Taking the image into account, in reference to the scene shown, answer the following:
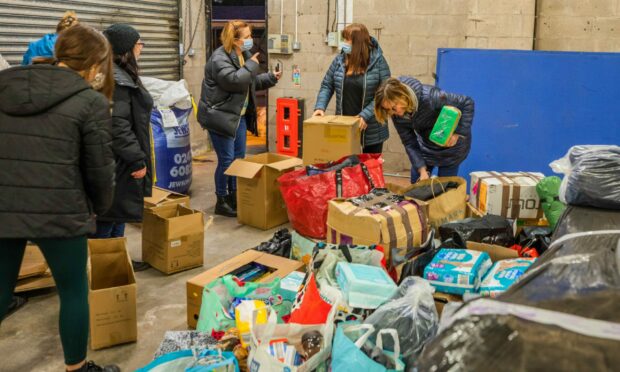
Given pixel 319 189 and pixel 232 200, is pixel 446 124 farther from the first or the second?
pixel 232 200

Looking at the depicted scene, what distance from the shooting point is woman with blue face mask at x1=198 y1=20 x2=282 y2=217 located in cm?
442

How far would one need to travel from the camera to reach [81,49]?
7.40 feet

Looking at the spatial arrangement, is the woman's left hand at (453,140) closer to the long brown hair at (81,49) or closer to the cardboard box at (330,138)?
the cardboard box at (330,138)

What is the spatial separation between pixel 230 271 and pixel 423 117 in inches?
60.8

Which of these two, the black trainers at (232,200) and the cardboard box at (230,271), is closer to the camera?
the cardboard box at (230,271)

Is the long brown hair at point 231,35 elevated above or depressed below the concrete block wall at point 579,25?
below

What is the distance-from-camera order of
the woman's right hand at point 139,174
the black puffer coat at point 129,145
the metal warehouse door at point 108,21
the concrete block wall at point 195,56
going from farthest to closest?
the concrete block wall at point 195,56 < the metal warehouse door at point 108,21 < the woman's right hand at point 139,174 < the black puffer coat at point 129,145

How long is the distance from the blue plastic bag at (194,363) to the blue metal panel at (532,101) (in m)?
3.38

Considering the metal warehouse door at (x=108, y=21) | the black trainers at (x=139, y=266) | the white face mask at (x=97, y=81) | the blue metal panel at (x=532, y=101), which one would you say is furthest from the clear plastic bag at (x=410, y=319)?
the metal warehouse door at (x=108, y=21)

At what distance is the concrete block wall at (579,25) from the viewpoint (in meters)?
5.28

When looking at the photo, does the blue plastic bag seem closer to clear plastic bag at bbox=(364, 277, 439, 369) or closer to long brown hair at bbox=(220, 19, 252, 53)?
clear plastic bag at bbox=(364, 277, 439, 369)

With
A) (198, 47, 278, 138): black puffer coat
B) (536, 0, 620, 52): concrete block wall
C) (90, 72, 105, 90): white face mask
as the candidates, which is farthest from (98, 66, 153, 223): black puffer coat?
(536, 0, 620, 52): concrete block wall

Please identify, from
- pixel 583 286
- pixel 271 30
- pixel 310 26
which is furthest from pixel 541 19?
pixel 583 286

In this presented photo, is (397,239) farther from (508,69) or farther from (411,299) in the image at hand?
(508,69)
